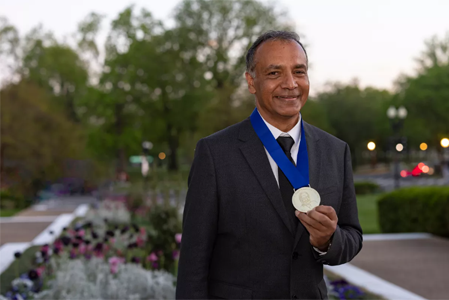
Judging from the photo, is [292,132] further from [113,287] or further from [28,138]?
[28,138]

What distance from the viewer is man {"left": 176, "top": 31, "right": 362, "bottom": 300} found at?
209 cm

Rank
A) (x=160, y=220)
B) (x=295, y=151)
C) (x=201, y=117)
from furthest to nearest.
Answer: (x=201, y=117) → (x=160, y=220) → (x=295, y=151)

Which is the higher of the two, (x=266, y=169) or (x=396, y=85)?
(x=396, y=85)

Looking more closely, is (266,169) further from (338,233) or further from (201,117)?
(201,117)

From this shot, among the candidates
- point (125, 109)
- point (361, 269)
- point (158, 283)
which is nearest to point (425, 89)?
point (125, 109)

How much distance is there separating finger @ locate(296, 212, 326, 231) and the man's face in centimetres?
43

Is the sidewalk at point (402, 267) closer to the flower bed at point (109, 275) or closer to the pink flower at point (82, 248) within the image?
the flower bed at point (109, 275)

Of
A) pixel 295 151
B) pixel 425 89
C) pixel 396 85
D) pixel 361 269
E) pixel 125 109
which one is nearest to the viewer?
pixel 295 151

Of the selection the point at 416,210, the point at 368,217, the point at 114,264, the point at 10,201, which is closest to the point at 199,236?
the point at 114,264

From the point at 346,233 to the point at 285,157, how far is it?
0.40 meters

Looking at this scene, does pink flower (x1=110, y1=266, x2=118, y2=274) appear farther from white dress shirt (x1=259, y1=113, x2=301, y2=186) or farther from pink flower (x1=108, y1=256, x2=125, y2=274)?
Answer: white dress shirt (x1=259, y1=113, x2=301, y2=186)

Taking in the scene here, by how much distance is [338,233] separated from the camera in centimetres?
204

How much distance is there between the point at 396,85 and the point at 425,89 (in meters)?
6.83

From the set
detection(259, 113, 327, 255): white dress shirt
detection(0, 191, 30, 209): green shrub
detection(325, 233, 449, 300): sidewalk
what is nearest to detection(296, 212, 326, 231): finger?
detection(259, 113, 327, 255): white dress shirt
